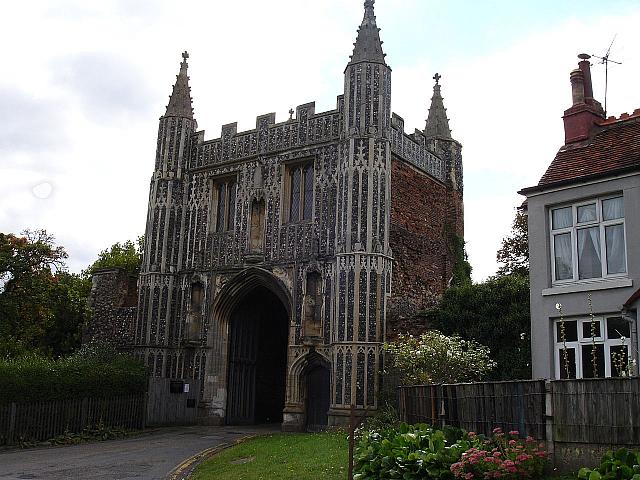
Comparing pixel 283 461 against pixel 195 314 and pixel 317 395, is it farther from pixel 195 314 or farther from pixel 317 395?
pixel 195 314

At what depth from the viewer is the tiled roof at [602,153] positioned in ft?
48.6

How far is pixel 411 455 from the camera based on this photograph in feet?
35.7

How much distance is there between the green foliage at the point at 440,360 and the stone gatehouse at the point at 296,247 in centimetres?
190

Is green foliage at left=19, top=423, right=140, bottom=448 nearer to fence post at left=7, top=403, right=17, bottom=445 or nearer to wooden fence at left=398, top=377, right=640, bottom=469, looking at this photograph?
fence post at left=7, top=403, right=17, bottom=445

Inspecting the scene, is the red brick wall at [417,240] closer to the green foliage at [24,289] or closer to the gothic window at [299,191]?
the gothic window at [299,191]

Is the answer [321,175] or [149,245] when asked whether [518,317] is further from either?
[149,245]

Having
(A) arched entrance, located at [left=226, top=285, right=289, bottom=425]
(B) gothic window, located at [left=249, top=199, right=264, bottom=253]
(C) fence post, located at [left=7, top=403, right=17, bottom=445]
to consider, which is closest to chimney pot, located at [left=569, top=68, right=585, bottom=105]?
(B) gothic window, located at [left=249, top=199, right=264, bottom=253]

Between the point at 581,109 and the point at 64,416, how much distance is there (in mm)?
16190

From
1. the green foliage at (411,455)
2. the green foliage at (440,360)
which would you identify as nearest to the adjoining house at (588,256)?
the green foliage at (411,455)

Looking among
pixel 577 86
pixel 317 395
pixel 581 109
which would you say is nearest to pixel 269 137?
pixel 317 395

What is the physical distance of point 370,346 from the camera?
71.5 ft

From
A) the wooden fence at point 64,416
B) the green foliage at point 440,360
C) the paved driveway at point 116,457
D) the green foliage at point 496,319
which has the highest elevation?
the green foliage at point 496,319

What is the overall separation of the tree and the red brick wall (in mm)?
5246

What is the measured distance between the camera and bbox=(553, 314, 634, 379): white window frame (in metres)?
14.0
